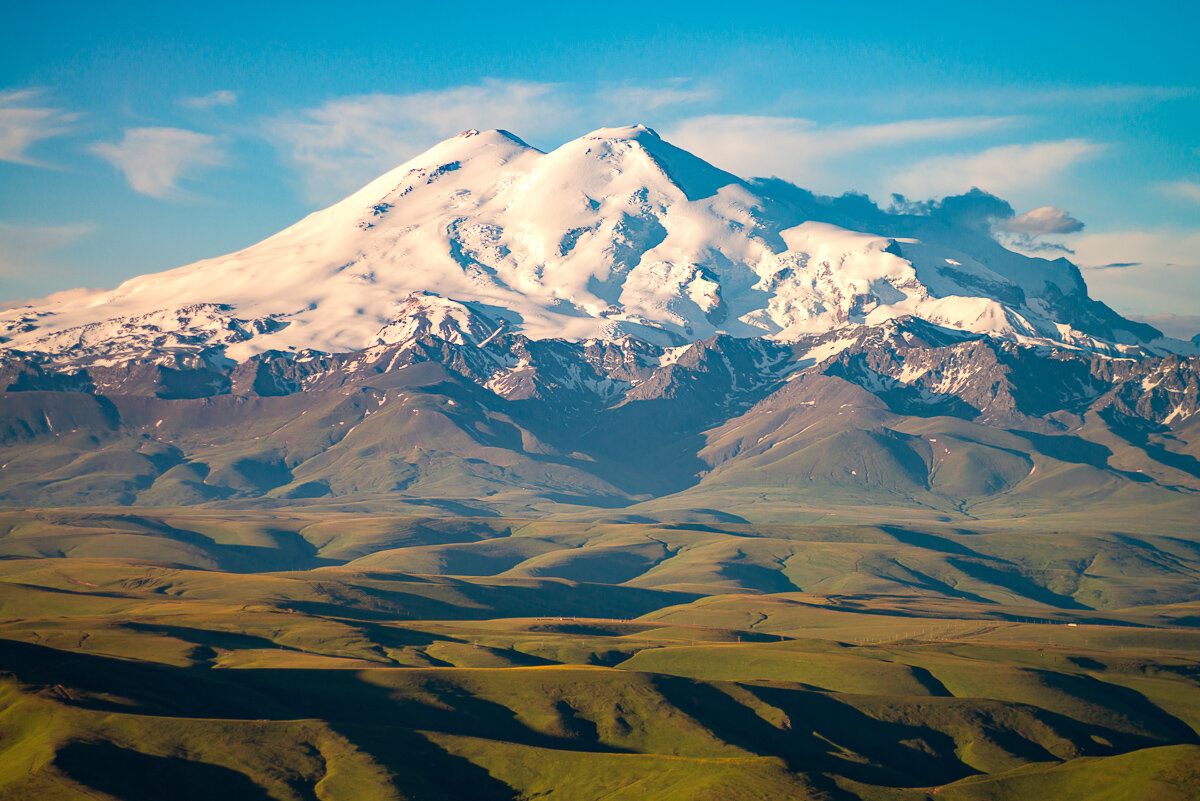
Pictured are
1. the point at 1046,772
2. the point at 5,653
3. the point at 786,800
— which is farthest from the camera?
the point at 5,653

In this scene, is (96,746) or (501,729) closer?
(96,746)

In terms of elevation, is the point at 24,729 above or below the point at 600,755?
above

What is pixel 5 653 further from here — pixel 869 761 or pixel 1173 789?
pixel 1173 789

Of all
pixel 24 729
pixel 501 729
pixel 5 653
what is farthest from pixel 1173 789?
pixel 5 653

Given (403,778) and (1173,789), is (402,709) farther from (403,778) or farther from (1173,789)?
(1173,789)

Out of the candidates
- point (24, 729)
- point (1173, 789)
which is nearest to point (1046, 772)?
point (1173, 789)

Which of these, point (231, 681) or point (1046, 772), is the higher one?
point (231, 681)

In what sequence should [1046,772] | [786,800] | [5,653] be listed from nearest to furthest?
[786,800] → [1046,772] → [5,653]

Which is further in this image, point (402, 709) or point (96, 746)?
point (402, 709)
